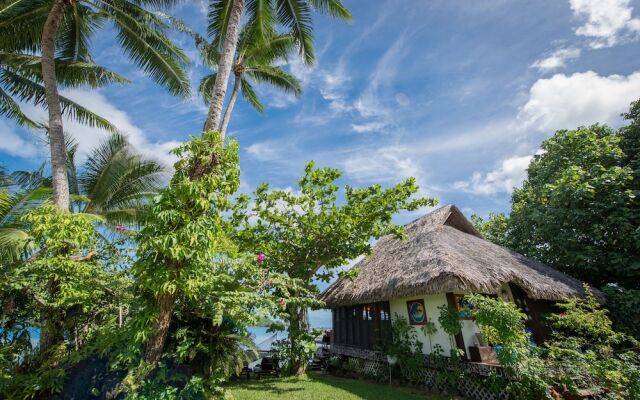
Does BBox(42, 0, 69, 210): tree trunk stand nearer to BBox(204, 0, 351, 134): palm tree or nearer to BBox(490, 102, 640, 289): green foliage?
BBox(204, 0, 351, 134): palm tree

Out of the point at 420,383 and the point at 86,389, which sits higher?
the point at 86,389

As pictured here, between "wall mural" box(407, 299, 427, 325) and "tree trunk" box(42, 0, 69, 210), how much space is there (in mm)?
9211

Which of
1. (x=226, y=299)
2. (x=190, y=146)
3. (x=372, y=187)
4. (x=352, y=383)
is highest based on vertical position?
(x=372, y=187)

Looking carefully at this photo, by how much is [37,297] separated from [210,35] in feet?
25.2

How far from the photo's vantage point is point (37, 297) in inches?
203

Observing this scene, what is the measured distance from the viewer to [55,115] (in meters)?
6.83

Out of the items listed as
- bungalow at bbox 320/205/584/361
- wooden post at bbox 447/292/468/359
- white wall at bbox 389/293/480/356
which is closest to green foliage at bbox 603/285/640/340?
bungalow at bbox 320/205/584/361

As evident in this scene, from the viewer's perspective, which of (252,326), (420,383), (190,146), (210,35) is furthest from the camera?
(210,35)

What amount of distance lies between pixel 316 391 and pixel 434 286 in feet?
12.9

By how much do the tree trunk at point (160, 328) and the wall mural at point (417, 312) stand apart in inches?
286

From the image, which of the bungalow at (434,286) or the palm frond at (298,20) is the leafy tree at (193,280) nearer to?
the bungalow at (434,286)

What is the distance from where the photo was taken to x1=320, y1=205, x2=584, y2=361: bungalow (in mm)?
7848

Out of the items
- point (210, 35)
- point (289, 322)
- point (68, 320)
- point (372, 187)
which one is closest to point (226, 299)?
point (68, 320)

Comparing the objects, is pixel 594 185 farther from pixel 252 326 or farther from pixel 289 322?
pixel 252 326
